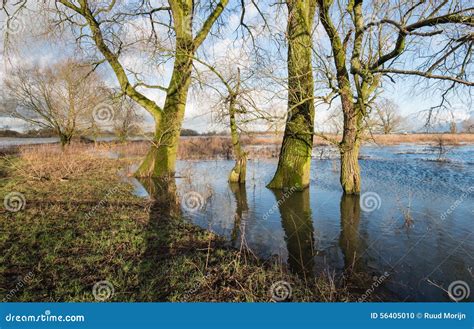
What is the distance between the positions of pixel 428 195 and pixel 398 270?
587 cm

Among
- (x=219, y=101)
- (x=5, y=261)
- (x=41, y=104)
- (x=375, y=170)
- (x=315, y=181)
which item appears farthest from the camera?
(x=41, y=104)

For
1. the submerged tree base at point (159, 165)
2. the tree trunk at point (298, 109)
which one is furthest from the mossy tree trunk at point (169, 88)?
the tree trunk at point (298, 109)

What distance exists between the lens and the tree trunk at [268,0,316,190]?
29.5 feet

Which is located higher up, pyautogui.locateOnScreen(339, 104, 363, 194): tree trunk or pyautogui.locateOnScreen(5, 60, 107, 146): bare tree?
pyautogui.locateOnScreen(5, 60, 107, 146): bare tree

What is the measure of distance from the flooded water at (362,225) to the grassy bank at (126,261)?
0.75 metres

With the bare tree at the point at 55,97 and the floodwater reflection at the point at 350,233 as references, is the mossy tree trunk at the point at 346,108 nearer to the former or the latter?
the floodwater reflection at the point at 350,233

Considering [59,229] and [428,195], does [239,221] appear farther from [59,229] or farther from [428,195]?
[428,195]

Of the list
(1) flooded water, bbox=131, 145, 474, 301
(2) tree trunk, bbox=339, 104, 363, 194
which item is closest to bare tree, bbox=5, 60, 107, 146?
(1) flooded water, bbox=131, 145, 474, 301

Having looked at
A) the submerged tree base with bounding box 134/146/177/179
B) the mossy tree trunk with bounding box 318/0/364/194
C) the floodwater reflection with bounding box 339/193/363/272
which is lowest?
the floodwater reflection with bounding box 339/193/363/272

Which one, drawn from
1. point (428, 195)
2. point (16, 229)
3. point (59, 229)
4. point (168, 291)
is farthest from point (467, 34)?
point (16, 229)

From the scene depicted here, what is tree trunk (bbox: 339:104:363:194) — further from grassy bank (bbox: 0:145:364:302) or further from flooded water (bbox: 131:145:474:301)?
grassy bank (bbox: 0:145:364:302)

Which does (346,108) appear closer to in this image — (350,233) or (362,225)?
(362,225)

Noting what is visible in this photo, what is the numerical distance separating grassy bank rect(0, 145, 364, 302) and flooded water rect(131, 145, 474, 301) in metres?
0.75

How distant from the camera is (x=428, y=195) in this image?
894cm
